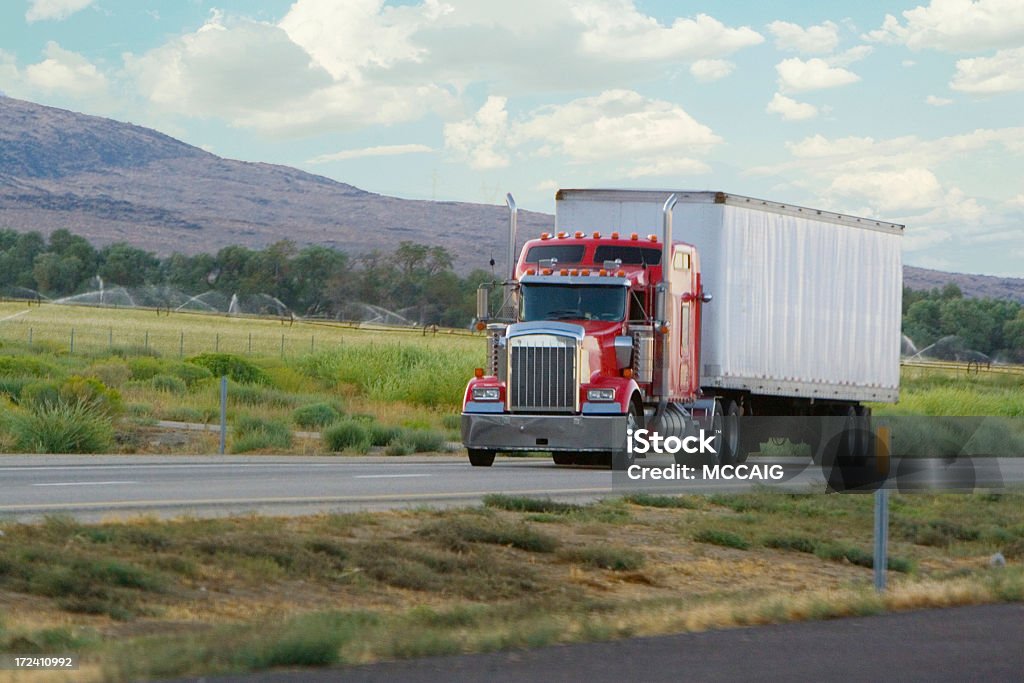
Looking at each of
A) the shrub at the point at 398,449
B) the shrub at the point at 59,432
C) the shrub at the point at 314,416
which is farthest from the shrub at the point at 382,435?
the shrub at the point at 59,432

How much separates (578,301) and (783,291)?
16.9ft

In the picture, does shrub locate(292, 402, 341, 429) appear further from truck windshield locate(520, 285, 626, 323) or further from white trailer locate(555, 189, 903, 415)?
truck windshield locate(520, 285, 626, 323)

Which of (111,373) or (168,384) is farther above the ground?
(111,373)

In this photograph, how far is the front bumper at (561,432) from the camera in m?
25.0

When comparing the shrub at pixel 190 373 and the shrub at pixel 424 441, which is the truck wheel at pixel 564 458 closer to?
the shrub at pixel 424 441

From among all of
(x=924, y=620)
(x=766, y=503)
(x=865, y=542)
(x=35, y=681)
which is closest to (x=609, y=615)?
(x=924, y=620)

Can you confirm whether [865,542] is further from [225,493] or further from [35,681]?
[35,681]

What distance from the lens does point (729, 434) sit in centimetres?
2850

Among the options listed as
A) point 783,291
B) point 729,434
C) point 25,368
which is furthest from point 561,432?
point 25,368

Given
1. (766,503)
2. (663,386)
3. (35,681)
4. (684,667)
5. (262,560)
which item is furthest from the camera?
(663,386)

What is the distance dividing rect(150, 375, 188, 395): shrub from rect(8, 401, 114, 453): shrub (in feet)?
49.6

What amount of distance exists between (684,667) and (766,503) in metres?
12.3

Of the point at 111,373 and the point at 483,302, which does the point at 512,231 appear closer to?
the point at 483,302

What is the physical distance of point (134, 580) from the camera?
11.9 meters
